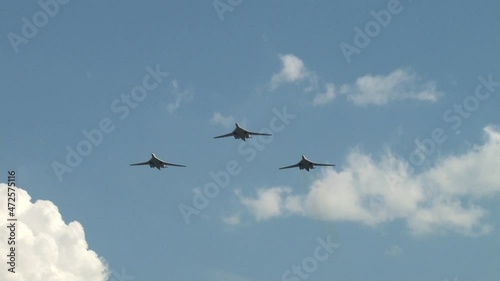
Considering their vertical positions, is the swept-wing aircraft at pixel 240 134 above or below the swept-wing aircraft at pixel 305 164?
above

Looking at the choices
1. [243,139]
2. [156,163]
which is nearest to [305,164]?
[243,139]

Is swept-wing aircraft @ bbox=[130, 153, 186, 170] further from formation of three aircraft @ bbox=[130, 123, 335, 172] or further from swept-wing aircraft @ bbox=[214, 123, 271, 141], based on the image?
swept-wing aircraft @ bbox=[214, 123, 271, 141]

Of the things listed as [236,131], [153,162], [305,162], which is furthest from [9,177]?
[305,162]

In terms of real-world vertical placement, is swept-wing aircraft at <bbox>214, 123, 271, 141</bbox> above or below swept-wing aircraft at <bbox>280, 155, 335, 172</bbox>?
above

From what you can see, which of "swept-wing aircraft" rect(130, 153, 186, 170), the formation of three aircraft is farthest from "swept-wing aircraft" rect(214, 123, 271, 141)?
"swept-wing aircraft" rect(130, 153, 186, 170)

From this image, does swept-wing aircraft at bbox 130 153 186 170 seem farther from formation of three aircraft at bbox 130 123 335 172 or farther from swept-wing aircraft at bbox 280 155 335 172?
swept-wing aircraft at bbox 280 155 335 172

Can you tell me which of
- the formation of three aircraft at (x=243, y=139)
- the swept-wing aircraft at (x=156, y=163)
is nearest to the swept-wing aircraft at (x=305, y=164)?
the formation of three aircraft at (x=243, y=139)

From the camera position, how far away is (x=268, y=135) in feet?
376

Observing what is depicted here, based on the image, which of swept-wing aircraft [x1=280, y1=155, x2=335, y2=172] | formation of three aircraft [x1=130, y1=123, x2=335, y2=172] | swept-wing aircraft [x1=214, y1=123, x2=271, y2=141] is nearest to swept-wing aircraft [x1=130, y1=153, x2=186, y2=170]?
formation of three aircraft [x1=130, y1=123, x2=335, y2=172]

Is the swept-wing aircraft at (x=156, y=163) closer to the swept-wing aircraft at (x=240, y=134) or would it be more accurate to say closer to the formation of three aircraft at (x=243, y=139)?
the formation of three aircraft at (x=243, y=139)

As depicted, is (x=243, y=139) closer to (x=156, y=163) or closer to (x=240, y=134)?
(x=240, y=134)

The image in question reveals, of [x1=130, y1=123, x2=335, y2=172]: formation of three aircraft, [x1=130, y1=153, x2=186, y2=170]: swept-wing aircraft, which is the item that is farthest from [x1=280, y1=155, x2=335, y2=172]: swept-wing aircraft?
[x1=130, y1=153, x2=186, y2=170]: swept-wing aircraft

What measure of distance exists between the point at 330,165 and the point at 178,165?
3815 cm

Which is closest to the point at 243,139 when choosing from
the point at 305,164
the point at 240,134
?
the point at 240,134
